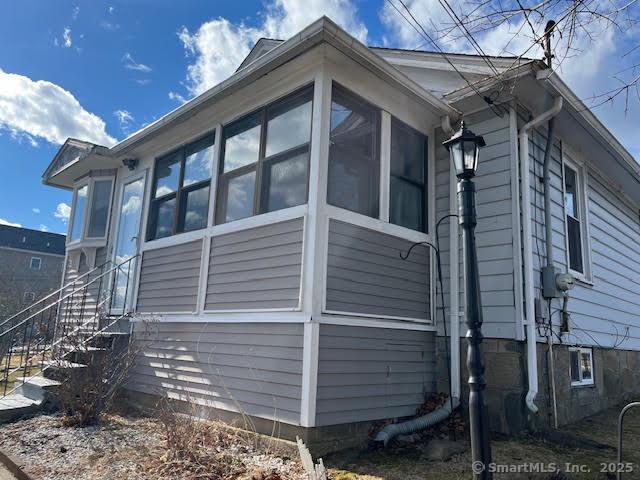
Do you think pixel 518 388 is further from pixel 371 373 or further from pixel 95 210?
pixel 95 210

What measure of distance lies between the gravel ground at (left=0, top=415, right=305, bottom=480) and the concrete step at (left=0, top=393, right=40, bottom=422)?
22 cm

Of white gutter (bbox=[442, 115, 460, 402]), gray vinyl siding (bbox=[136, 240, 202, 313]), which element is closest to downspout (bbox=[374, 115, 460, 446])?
white gutter (bbox=[442, 115, 460, 402])

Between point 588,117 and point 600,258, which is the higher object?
point 588,117

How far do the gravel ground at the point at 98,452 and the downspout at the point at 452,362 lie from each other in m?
1.15

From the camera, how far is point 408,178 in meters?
5.74

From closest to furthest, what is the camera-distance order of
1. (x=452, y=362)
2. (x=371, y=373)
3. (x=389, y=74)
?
(x=371, y=373)
(x=389, y=74)
(x=452, y=362)

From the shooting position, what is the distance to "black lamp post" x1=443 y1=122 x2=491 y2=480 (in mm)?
2871

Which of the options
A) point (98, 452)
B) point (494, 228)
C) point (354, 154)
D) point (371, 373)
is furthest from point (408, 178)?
point (98, 452)

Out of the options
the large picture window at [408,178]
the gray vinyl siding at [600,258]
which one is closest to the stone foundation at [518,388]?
the gray vinyl siding at [600,258]

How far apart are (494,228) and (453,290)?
2.80 feet

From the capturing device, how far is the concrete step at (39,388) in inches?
229

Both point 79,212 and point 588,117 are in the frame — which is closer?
point 588,117

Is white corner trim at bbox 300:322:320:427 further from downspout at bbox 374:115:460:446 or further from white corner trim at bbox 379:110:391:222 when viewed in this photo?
white corner trim at bbox 379:110:391:222

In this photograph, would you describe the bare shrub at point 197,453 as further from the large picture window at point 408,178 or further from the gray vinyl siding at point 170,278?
the large picture window at point 408,178
